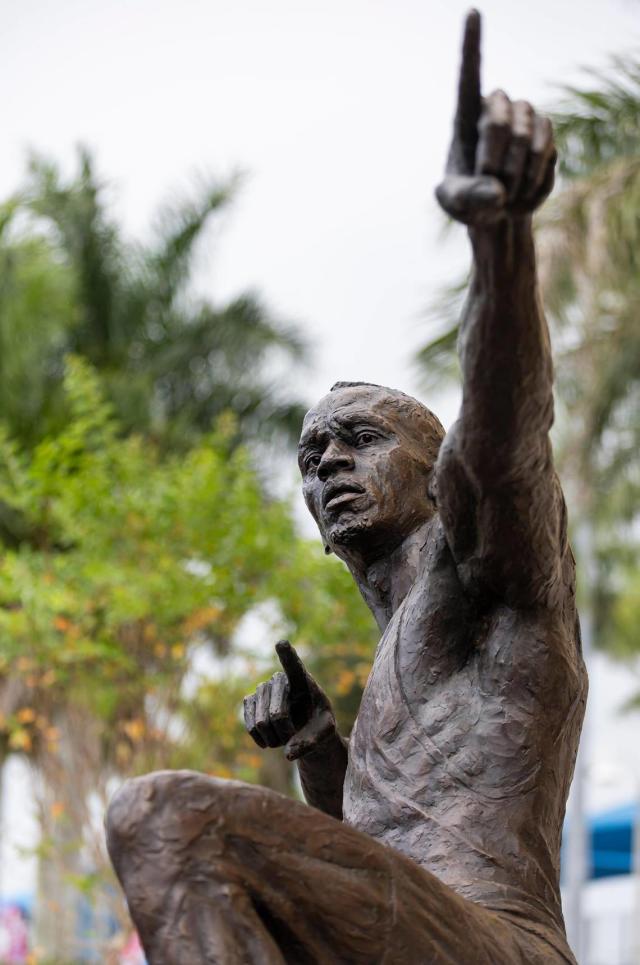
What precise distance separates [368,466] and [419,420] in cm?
21

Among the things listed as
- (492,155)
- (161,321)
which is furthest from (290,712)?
(161,321)

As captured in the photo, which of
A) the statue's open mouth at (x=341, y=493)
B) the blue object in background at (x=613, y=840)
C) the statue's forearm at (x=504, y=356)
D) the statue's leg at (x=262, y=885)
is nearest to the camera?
the statue's leg at (x=262, y=885)

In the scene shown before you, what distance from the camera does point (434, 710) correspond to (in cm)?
351

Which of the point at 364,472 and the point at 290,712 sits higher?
the point at 364,472

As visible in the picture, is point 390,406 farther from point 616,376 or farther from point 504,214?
point 616,376

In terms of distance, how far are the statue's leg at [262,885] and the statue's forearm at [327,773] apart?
3.41 ft

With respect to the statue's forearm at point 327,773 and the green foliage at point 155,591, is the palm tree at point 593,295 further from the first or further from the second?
the statue's forearm at point 327,773

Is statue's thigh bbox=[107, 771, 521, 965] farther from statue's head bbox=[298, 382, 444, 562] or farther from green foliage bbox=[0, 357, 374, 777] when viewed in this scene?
green foliage bbox=[0, 357, 374, 777]

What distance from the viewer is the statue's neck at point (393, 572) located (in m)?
3.86

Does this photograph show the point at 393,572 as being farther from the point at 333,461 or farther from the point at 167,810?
the point at 167,810

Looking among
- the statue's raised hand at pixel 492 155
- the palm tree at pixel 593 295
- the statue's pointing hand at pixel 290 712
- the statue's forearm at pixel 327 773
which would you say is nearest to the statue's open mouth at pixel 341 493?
the statue's pointing hand at pixel 290 712

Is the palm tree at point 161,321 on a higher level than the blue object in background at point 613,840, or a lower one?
higher

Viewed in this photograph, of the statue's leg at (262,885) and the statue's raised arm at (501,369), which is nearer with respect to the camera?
the statue's leg at (262,885)

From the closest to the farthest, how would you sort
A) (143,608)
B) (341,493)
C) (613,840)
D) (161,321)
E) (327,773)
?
(341,493) < (327,773) < (143,608) < (161,321) < (613,840)
